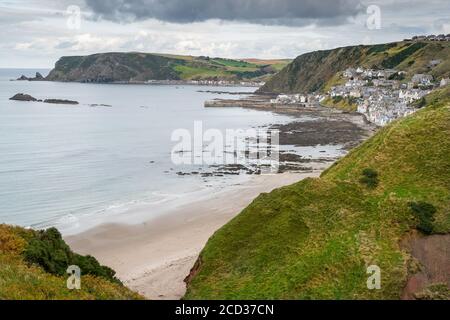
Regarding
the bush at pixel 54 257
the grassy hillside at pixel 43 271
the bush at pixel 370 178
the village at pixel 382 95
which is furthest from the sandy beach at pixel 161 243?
the village at pixel 382 95

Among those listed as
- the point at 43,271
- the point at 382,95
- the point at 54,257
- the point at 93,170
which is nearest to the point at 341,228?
the point at 54,257

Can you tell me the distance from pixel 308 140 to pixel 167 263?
215 ft

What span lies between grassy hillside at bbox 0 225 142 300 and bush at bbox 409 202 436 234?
15336mm

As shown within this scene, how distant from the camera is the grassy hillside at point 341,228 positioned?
78.2ft

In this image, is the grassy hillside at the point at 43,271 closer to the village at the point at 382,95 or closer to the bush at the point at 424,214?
the bush at the point at 424,214

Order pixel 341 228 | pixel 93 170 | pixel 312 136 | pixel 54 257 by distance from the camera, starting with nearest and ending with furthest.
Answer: pixel 54 257 → pixel 341 228 → pixel 93 170 → pixel 312 136

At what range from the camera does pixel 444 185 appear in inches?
1188

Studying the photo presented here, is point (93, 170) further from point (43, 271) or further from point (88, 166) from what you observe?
point (43, 271)

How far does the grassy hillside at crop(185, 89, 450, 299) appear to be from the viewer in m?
23.8

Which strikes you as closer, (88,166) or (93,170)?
(93,170)

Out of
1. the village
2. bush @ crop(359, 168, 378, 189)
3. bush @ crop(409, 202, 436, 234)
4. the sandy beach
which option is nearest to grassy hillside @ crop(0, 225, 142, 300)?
the sandy beach

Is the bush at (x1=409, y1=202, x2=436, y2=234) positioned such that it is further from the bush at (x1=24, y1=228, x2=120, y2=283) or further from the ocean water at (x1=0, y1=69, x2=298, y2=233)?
the ocean water at (x1=0, y1=69, x2=298, y2=233)

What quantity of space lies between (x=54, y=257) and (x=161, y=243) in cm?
1998

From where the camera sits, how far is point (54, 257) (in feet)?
70.7
